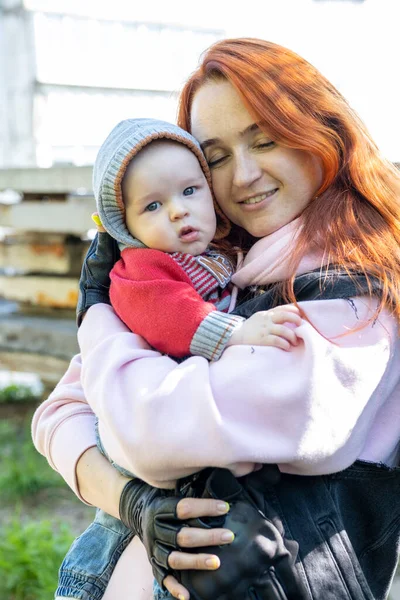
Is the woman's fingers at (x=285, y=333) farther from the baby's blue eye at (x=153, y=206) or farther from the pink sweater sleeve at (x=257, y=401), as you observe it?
the baby's blue eye at (x=153, y=206)

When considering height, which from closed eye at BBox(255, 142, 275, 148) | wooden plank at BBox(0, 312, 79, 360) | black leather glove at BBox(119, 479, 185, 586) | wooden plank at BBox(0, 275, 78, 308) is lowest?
wooden plank at BBox(0, 312, 79, 360)

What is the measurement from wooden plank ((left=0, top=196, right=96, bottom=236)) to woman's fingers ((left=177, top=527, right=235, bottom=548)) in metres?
2.25

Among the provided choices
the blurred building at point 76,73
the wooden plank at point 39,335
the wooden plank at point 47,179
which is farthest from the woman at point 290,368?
the blurred building at point 76,73

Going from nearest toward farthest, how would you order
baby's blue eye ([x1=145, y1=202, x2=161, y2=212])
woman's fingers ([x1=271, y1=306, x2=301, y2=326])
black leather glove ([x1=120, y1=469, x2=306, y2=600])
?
1. black leather glove ([x1=120, y1=469, x2=306, y2=600])
2. woman's fingers ([x1=271, y1=306, x2=301, y2=326])
3. baby's blue eye ([x1=145, y1=202, x2=161, y2=212])

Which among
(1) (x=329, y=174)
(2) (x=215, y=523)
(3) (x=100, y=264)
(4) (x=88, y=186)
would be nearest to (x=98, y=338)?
(3) (x=100, y=264)

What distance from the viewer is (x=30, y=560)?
2984 millimetres

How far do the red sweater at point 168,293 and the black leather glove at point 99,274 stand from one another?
86 mm

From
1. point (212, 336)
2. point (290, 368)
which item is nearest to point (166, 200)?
point (212, 336)

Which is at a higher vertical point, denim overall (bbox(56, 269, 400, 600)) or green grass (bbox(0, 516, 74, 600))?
denim overall (bbox(56, 269, 400, 600))

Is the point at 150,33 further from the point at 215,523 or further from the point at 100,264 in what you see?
the point at 215,523

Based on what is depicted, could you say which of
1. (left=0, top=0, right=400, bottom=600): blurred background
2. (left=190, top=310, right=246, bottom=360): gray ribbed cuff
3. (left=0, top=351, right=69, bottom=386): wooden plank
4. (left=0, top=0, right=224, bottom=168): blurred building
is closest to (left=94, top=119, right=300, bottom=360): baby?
(left=190, top=310, right=246, bottom=360): gray ribbed cuff

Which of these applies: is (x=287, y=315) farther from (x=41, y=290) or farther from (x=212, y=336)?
(x=41, y=290)

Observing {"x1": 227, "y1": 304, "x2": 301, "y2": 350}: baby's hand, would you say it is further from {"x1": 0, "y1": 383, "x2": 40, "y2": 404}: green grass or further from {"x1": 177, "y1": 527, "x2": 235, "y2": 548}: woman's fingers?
{"x1": 0, "y1": 383, "x2": 40, "y2": 404}: green grass

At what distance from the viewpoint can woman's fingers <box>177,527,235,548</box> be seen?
4.22ft
